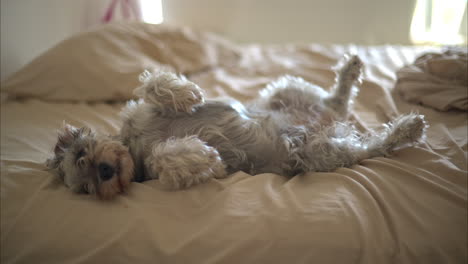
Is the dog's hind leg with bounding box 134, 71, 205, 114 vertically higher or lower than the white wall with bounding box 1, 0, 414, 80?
lower

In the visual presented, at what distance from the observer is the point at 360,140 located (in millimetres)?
1492

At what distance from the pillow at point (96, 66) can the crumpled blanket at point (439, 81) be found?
5.53 ft

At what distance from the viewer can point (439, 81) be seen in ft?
5.89

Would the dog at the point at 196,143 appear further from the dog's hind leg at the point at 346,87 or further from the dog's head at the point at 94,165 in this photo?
the dog's hind leg at the point at 346,87

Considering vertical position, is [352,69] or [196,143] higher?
[352,69]

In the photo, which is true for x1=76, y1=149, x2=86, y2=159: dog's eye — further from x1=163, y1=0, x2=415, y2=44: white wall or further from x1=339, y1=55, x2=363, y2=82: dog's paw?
x1=163, y1=0, x2=415, y2=44: white wall

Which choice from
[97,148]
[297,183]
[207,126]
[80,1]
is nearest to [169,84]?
[207,126]

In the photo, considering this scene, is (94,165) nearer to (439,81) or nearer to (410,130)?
(410,130)

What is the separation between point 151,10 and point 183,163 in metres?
3.28

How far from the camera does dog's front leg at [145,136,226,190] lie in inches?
47.0

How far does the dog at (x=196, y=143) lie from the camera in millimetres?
1207

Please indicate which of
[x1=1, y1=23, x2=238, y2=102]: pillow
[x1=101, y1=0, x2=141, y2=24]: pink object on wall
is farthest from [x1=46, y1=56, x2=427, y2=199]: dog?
[x1=101, y1=0, x2=141, y2=24]: pink object on wall

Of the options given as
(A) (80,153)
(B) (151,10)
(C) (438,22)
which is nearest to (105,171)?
(A) (80,153)

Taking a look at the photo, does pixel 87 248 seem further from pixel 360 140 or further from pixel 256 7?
pixel 256 7
